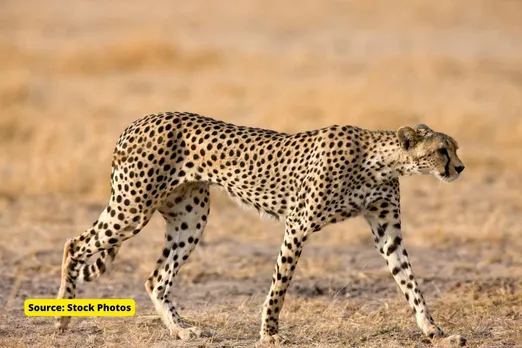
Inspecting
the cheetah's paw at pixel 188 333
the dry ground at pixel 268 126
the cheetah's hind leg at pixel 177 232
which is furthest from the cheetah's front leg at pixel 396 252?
the cheetah's paw at pixel 188 333

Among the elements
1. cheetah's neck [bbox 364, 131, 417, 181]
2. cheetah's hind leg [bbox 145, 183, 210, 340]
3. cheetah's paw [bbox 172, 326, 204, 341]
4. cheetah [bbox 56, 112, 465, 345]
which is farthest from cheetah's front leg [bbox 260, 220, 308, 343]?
cheetah's hind leg [bbox 145, 183, 210, 340]

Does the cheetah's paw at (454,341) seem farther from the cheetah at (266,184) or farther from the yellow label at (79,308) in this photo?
the yellow label at (79,308)

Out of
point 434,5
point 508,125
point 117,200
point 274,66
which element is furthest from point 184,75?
point 117,200

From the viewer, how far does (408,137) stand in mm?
6863

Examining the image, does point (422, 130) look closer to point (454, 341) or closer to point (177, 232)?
point (454, 341)

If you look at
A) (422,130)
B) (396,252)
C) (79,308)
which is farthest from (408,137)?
(79,308)

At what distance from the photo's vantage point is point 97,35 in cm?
2478

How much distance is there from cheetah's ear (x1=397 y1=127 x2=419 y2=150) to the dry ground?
114 centimetres

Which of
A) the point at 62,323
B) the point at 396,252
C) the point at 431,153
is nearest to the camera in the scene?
the point at 431,153

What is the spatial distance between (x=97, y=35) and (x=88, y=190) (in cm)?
1324

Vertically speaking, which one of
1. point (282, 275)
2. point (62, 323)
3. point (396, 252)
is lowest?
point (62, 323)

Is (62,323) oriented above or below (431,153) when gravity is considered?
below

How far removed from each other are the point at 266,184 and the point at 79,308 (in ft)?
4.76

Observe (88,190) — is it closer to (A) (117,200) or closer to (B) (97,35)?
(A) (117,200)
